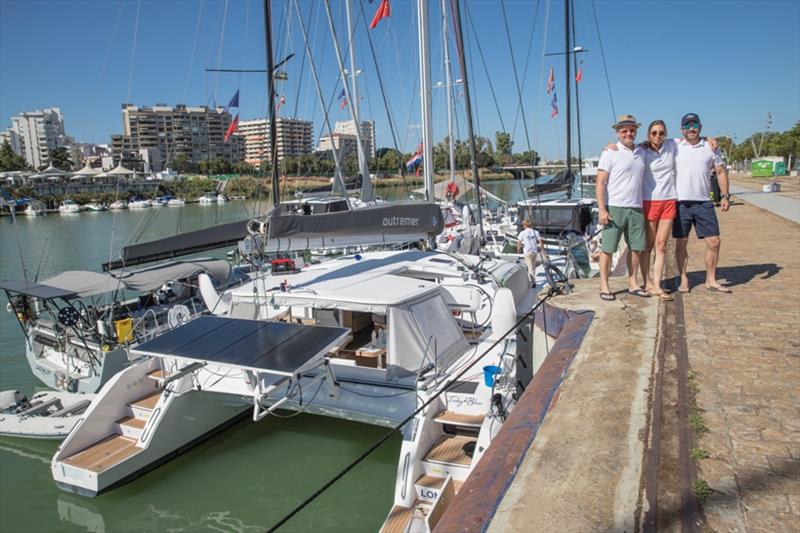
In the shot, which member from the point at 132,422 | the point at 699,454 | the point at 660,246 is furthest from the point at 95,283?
the point at 699,454

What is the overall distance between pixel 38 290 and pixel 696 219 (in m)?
11.1

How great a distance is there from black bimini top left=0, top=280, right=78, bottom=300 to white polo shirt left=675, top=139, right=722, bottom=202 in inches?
403

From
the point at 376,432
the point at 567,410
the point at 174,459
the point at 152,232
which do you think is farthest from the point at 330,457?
the point at 152,232

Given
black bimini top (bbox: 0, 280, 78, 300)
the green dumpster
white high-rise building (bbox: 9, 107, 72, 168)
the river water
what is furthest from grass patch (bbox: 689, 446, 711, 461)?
white high-rise building (bbox: 9, 107, 72, 168)

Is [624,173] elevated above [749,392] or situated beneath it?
elevated above

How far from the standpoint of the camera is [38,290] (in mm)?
10469

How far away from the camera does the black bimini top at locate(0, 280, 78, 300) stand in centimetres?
1011

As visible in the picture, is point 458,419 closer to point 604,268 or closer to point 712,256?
point 604,268

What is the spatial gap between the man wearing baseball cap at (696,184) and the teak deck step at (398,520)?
4.18 meters

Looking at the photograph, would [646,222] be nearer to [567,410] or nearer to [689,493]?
[567,410]

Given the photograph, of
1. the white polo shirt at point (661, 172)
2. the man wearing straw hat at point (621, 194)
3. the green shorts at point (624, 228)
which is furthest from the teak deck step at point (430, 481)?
the white polo shirt at point (661, 172)

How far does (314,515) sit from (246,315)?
10.1ft

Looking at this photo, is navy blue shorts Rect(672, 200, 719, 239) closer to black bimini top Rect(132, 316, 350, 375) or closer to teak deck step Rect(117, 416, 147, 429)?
black bimini top Rect(132, 316, 350, 375)

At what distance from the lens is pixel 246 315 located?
829 cm
